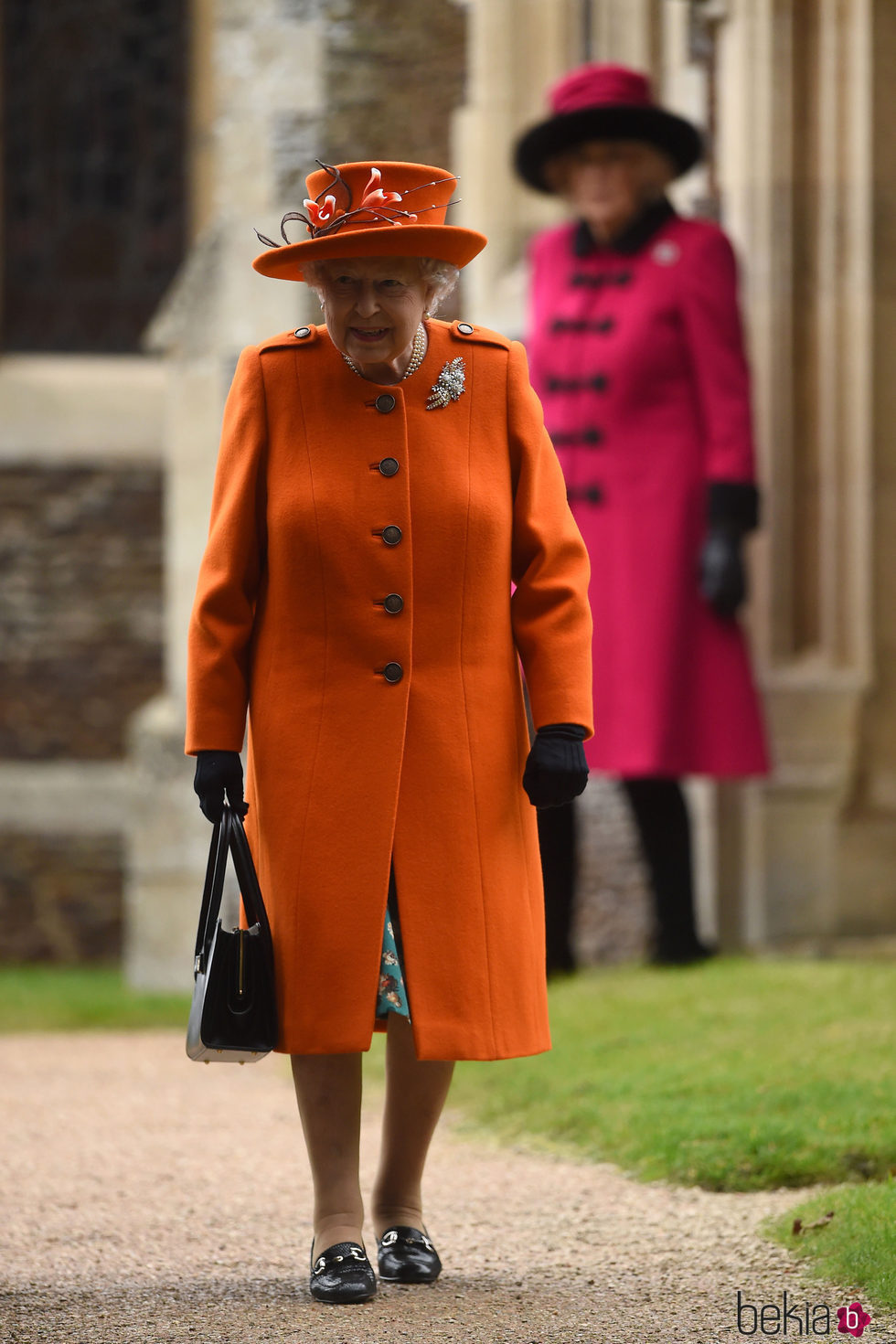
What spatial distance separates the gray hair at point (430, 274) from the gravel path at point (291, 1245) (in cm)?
146

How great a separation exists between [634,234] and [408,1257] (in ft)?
11.6

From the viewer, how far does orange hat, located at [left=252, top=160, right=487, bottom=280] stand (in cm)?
284

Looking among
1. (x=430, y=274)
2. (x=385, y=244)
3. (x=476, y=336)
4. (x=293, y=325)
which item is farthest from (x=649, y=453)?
(x=385, y=244)

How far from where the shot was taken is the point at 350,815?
2.88 meters

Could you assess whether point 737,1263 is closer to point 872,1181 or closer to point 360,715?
point 872,1181

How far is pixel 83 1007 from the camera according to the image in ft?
21.6

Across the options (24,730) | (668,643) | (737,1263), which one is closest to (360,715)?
(737,1263)

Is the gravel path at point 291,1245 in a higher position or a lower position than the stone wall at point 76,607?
lower

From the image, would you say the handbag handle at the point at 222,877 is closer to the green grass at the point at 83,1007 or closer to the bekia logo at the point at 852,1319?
the bekia logo at the point at 852,1319

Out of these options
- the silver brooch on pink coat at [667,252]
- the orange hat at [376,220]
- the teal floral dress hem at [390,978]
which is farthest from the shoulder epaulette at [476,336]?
the silver brooch on pink coat at [667,252]

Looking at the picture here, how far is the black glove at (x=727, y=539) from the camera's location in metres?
5.60

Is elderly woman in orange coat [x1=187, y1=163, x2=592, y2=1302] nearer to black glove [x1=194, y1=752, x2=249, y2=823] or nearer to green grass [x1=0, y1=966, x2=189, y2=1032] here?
black glove [x1=194, y1=752, x2=249, y2=823]

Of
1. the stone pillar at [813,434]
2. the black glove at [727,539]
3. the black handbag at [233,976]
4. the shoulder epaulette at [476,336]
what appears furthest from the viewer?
the stone pillar at [813,434]

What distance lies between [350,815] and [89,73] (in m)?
7.42
